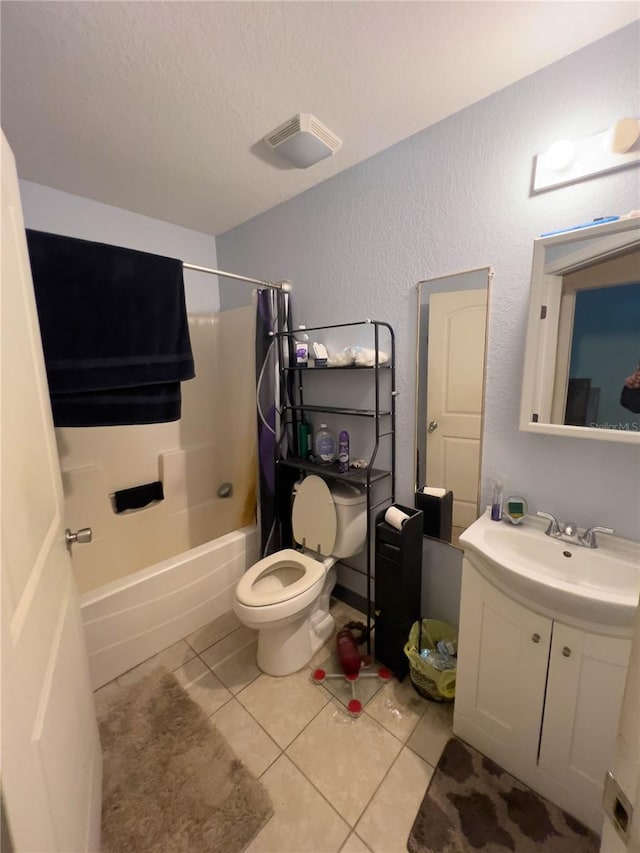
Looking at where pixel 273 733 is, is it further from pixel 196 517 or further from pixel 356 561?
pixel 196 517

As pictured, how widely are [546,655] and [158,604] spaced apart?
1619mm

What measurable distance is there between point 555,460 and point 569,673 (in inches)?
25.9

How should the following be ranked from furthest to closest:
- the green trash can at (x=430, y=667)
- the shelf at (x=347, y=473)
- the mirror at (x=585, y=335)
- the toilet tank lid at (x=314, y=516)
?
the toilet tank lid at (x=314, y=516) < the shelf at (x=347, y=473) < the green trash can at (x=430, y=667) < the mirror at (x=585, y=335)

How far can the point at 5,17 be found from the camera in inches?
36.2

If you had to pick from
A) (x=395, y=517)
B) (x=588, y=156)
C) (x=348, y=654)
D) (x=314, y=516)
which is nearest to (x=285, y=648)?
(x=348, y=654)

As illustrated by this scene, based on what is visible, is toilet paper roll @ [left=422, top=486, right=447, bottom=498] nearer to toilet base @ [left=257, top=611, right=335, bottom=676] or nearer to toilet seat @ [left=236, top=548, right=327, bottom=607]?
toilet seat @ [left=236, top=548, right=327, bottom=607]

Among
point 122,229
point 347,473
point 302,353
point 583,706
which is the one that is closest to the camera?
point 583,706

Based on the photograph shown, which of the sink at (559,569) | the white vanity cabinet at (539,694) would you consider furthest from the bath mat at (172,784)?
the sink at (559,569)

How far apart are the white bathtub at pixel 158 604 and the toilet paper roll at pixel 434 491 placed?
1095mm

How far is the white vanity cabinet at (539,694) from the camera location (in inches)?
36.6

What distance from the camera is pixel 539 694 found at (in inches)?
40.8

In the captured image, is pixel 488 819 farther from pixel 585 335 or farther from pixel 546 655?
pixel 585 335

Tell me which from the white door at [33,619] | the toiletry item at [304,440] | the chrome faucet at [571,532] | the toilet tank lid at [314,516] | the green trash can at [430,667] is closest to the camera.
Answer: the white door at [33,619]

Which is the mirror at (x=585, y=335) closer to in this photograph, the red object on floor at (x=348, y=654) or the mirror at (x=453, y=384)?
the mirror at (x=453, y=384)
